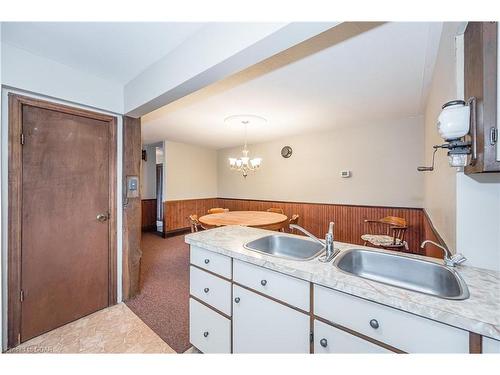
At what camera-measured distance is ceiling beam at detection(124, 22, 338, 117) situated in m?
1.08

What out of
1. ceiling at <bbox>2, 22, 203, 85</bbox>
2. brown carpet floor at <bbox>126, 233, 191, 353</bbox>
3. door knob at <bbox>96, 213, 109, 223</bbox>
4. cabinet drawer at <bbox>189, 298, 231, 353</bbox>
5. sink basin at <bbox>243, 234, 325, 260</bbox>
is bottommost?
brown carpet floor at <bbox>126, 233, 191, 353</bbox>

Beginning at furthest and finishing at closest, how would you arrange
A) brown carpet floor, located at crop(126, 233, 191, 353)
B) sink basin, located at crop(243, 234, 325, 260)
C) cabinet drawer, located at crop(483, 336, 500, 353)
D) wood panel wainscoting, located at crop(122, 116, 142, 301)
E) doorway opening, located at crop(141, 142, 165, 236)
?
1. doorway opening, located at crop(141, 142, 165, 236)
2. wood panel wainscoting, located at crop(122, 116, 142, 301)
3. brown carpet floor, located at crop(126, 233, 191, 353)
4. sink basin, located at crop(243, 234, 325, 260)
5. cabinet drawer, located at crop(483, 336, 500, 353)

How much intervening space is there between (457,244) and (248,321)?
1254 mm

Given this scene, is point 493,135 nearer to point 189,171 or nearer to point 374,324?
point 374,324

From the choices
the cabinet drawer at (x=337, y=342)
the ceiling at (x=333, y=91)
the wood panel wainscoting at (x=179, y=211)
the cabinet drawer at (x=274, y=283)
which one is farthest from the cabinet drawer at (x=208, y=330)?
the wood panel wainscoting at (x=179, y=211)

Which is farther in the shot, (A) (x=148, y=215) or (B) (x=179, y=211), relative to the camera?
(A) (x=148, y=215)

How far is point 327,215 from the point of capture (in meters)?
4.31

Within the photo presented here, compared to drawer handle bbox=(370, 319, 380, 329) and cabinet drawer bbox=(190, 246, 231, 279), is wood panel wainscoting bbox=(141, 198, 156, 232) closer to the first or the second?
cabinet drawer bbox=(190, 246, 231, 279)

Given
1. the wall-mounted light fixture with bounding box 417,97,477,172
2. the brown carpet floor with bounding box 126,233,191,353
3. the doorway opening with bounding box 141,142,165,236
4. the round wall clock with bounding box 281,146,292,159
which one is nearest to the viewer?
the wall-mounted light fixture with bounding box 417,97,477,172

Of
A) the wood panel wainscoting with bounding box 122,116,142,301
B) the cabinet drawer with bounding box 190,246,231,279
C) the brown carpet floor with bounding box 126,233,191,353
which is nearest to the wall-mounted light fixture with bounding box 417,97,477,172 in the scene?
the cabinet drawer with bounding box 190,246,231,279

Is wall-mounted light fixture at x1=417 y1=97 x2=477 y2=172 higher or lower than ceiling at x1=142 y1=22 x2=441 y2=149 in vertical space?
lower

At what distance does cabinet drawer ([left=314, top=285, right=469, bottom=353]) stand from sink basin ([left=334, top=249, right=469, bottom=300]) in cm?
17

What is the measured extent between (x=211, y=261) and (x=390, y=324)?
1047 mm

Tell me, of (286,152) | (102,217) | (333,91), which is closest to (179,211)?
(286,152)
